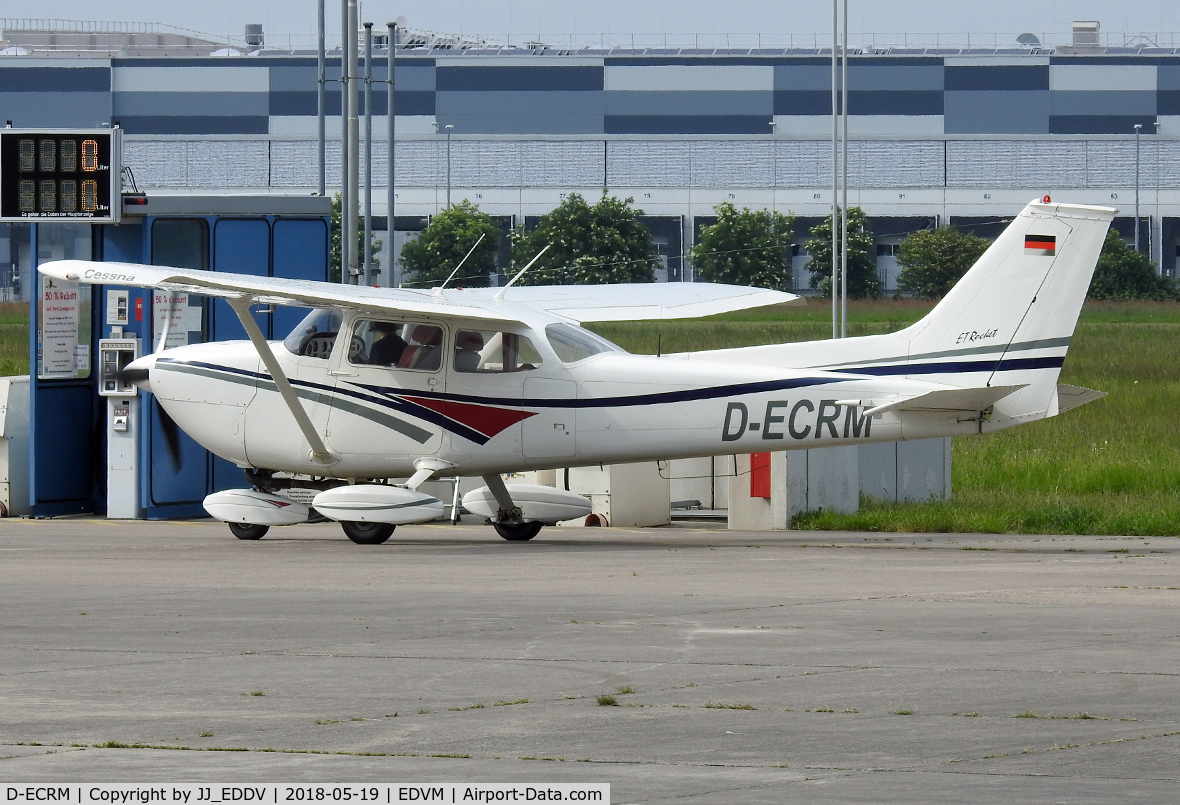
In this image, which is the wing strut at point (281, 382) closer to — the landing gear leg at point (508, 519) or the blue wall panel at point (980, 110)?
the landing gear leg at point (508, 519)

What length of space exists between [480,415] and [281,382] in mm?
1803

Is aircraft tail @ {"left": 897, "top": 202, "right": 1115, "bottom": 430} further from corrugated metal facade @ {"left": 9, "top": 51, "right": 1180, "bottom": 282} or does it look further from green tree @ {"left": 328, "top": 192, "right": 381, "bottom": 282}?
corrugated metal facade @ {"left": 9, "top": 51, "right": 1180, "bottom": 282}

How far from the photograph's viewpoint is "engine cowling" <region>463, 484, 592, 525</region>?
55.1ft

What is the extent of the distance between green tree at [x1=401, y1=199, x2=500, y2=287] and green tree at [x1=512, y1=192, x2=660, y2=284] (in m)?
1.62

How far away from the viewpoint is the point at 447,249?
81625 millimetres

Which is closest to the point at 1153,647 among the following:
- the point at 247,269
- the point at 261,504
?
the point at 261,504

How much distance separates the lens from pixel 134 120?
114750mm

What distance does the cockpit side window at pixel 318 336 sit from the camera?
643 inches

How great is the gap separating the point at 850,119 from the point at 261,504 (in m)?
105

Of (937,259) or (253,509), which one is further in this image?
(937,259)

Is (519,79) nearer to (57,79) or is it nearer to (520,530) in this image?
(57,79)

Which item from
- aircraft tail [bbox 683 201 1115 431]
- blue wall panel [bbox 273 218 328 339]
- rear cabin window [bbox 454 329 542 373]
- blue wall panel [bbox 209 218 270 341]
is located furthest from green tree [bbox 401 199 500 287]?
aircraft tail [bbox 683 201 1115 431]

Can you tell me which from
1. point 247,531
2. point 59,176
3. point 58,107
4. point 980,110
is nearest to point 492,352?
point 247,531

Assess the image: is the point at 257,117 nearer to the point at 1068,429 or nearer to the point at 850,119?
the point at 850,119
